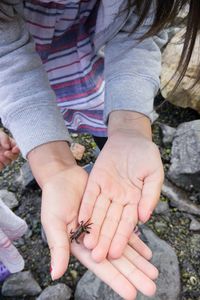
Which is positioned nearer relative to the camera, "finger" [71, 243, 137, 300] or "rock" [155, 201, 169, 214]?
"finger" [71, 243, 137, 300]

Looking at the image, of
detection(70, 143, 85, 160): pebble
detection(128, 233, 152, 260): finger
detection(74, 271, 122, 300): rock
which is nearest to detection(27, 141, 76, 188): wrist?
detection(128, 233, 152, 260): finger

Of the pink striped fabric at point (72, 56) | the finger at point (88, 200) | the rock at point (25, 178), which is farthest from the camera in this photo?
the rock at point (25, 178)

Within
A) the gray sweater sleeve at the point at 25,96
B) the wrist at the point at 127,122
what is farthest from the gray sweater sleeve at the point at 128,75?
the gray sweater sleeve at the point at 25,96

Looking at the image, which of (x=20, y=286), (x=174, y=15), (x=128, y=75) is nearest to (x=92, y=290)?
(x=20, y=286)

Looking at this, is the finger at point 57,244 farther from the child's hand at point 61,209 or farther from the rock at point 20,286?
the rock at point 20,286

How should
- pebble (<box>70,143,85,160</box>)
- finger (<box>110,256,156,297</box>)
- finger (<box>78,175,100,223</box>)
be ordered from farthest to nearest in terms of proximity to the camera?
pebble (<box>70,143,85,160</box>)
finger (<box>78,175,100,223</box>)
finger (<box>110,256,156,297</box>)

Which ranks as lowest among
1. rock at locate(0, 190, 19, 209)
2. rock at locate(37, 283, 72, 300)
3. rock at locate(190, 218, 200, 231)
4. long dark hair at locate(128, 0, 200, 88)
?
rock at locate(190, 218, 200, 231)

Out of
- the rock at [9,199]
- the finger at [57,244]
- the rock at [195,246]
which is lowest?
the rock at [195,246]

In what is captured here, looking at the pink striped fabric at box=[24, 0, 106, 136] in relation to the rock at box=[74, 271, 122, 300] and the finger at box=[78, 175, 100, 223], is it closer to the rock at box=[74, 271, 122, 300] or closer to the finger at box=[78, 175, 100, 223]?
the finger at box=[78, 175, 100, 223]
